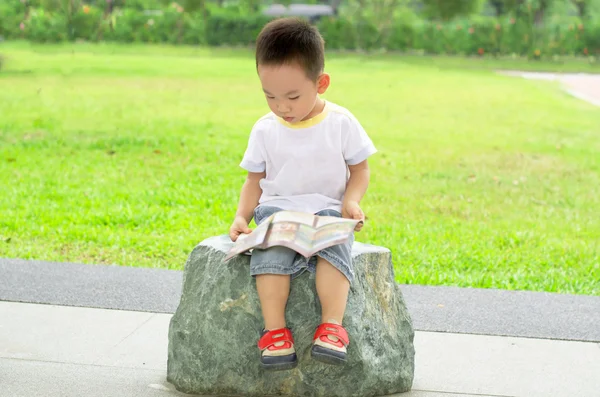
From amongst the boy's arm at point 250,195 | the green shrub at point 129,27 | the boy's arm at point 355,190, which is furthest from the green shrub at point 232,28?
the boy's arm at point 355,190

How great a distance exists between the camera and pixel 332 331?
3363 mm

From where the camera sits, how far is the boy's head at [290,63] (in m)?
3.41

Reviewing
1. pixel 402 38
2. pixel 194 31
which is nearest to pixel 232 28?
pixel 194 31

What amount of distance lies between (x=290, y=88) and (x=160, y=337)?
1.64 m

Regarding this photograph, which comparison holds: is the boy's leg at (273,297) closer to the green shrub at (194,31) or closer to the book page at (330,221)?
the book page at (330,221)

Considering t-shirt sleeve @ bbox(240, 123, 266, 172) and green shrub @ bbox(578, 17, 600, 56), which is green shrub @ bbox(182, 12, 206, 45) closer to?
green shrub @ bbox(578, 17, 600, 56)

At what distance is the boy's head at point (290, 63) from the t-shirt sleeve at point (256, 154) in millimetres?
229

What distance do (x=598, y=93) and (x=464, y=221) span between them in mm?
14477

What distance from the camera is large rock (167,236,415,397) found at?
3.54 m

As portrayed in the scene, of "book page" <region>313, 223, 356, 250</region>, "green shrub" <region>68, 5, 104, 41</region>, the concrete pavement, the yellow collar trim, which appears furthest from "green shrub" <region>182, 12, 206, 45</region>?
"book page" <region>313, 223, 356, 250</region>

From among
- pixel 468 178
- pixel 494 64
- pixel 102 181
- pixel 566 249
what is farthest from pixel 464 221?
pixel 494 64

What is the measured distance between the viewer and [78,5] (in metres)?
37.9

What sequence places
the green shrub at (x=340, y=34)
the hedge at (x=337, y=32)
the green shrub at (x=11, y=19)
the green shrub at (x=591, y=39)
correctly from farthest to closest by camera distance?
the green shrub at (x=11, y=19) → the green shrub at (x=340, y=34) → the hedge at (x=337, y=32) → the green shrub at (x=591, y=39)

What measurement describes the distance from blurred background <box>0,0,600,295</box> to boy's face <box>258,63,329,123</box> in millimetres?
2731
